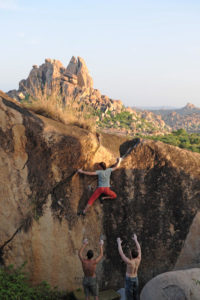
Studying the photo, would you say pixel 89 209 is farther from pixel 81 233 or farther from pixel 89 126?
pixel 89 126

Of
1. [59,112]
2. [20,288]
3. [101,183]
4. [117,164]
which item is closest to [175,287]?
[101,183]

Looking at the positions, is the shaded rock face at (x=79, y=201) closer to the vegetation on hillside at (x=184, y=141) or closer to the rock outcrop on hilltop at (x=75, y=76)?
the vegetation on hillside at (x=184, y=141)

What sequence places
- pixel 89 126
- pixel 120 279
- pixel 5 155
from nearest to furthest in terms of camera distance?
1. pixel 5 155
2. pixel 120 279
3. pixel 89 126

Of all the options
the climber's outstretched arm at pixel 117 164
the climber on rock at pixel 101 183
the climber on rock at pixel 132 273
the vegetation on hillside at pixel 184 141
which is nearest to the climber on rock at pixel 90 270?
the climber on rock at pixel 132 273

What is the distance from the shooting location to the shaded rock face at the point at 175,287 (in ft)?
15.9

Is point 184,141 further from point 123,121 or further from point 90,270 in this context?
point 123,121

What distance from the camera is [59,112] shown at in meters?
6.69

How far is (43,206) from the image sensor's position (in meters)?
5.95

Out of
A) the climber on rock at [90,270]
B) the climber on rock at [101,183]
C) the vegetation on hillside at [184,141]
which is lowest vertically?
the vegetation on hillside at [184,141]

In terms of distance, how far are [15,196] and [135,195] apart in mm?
2723

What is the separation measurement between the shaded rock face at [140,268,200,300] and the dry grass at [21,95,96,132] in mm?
3645

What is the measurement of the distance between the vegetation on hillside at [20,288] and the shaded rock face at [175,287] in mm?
1891

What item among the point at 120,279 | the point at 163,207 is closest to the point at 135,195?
the point at 163,207

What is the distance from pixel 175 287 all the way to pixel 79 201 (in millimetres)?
2591
